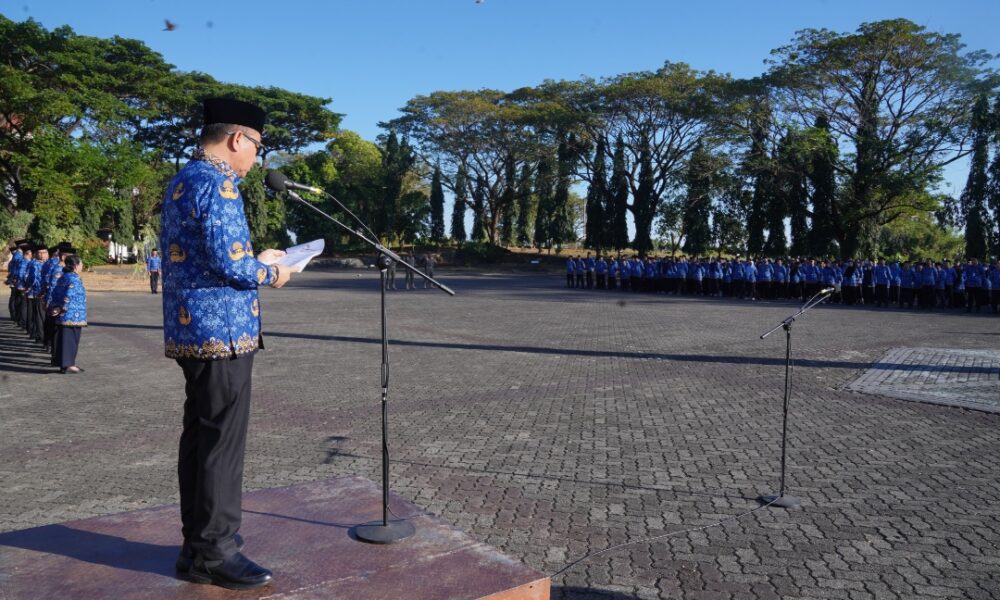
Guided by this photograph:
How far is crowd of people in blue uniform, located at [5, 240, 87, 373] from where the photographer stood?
1040 cm

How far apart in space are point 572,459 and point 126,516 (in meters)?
3.46

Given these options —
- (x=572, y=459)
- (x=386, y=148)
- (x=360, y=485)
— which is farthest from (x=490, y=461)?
(x=386, y=148)

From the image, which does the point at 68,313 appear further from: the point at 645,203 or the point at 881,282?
the point at 645,203

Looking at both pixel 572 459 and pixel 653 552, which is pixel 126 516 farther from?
pixel 572 459

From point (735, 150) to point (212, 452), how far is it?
1612 inches

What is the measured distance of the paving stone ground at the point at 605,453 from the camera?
13.3ft

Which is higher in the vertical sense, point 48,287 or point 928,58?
point 928,58

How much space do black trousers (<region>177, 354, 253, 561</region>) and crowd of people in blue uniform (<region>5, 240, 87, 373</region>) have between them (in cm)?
879

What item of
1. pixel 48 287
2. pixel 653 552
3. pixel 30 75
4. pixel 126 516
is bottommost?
pixel 653 552

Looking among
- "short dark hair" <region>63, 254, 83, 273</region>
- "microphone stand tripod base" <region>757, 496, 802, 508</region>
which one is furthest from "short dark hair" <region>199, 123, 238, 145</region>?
"short dark hair" <region>63, 254, 83, 273</region>

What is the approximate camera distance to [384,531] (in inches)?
142

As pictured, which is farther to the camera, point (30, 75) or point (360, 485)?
point (30, 75)

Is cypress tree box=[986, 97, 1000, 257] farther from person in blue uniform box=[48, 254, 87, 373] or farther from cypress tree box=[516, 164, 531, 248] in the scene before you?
person in blue uniform box=[48, 254, 87, 373]

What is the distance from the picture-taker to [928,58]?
3325 cm
